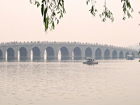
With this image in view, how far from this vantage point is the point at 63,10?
1116 cm

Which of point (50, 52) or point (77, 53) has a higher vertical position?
point (50, 52)

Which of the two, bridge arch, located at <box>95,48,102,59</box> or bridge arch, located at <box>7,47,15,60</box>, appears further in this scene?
bridge arch, located at <box>95,48,102,59</box>

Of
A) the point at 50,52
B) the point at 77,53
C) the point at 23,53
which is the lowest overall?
the point at 77,53

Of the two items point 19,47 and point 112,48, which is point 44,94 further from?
point 112,48

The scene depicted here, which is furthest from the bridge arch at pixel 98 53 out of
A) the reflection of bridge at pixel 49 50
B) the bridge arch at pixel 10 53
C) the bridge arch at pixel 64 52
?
the bridge arch at pixel 10 53

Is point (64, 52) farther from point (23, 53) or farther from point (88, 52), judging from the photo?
point (23, 53)

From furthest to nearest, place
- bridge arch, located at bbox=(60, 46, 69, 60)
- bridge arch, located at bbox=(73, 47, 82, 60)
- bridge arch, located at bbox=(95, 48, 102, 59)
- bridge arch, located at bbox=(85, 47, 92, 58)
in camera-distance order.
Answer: bridge arch, located at bbox=(95, 48, 102, 59)
bridge arch, located at bbox=(85, 47, 92, 58)
bridge arch, located at bbox=(73, 47, 82, 60)
bridge arch, located at bbox=(60, 46, 69, 60)

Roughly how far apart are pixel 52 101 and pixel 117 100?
17.7 feet

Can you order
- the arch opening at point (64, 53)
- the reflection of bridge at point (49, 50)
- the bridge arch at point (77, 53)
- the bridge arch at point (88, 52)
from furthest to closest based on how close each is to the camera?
the bridge arch at point (88, 52) < the bridge arch at point (77, 53) < the arch opening at point (64, 53) < the reflection of bridge at point (49, 50)

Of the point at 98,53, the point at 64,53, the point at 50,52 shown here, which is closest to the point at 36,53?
the point at 50,52

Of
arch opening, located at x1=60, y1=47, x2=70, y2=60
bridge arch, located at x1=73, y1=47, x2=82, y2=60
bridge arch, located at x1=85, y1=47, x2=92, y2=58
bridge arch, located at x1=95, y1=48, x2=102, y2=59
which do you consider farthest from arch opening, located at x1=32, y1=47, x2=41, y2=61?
bridge arch, located at x1=95, y1=48, x2=102, y2=59

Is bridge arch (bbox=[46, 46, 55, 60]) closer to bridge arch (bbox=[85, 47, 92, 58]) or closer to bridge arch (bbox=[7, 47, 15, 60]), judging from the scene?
bridge arch (bbox=[7, 47, 15, 60])

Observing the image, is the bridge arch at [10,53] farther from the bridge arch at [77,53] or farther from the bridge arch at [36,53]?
the bridge arch at [77,53]

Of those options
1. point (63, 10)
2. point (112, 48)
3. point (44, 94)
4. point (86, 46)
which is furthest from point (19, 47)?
point (63, 10)
